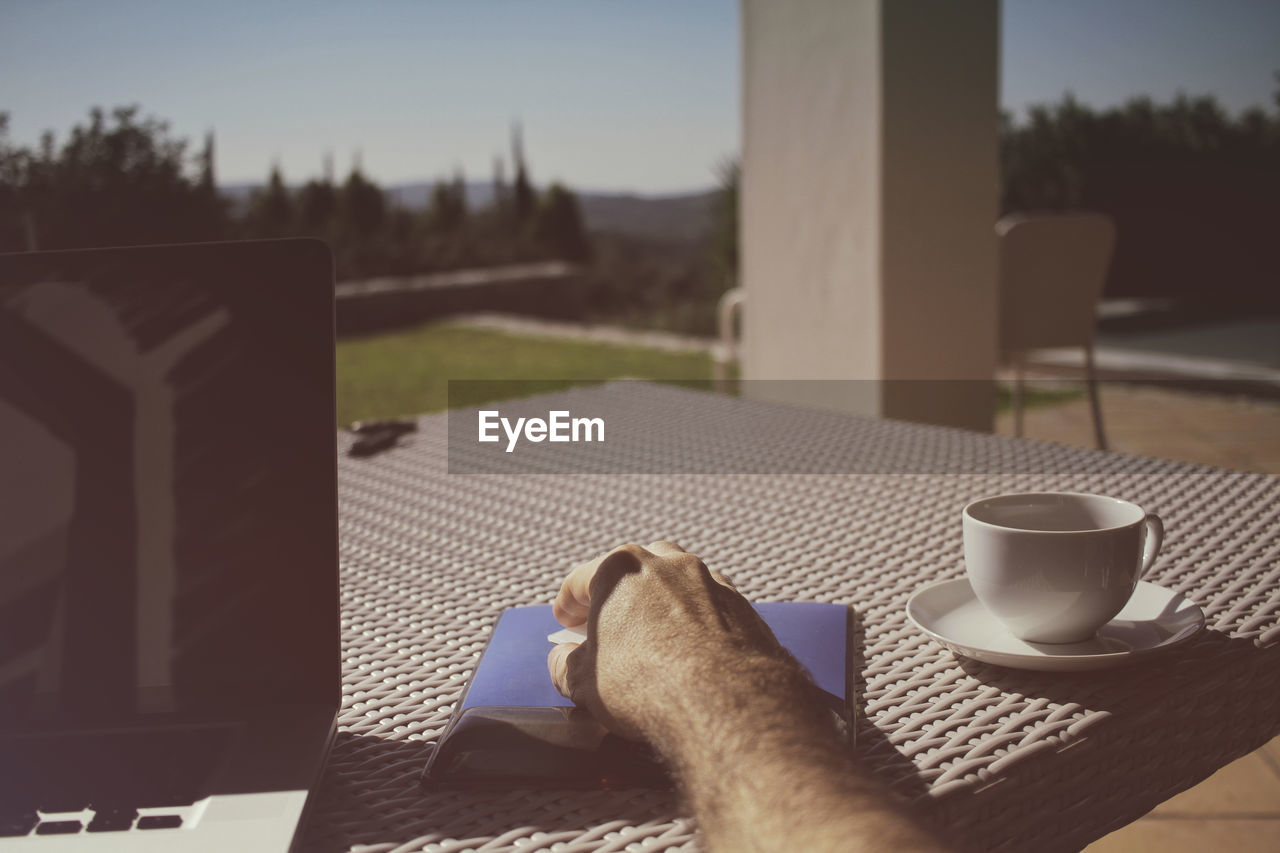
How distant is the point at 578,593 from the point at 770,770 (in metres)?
0.21

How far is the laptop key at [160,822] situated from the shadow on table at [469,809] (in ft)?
0.19

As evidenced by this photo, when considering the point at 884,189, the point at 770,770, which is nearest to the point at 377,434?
the point at 770,770

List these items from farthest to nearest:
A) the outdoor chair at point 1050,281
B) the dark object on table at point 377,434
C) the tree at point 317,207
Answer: the tree at point 317,207, the outdoor chair at point 1050,281, the dark object on table at point 377,434

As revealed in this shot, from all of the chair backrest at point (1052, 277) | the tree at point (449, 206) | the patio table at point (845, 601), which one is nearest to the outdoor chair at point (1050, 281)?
the chair backrest at point (1052, 277)

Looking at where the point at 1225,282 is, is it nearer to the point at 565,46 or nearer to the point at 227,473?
the point at 227,473

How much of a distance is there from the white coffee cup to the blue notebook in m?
0.10

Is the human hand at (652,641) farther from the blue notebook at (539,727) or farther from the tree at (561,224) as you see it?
the tree at (561,224)

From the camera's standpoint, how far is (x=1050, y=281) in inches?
133

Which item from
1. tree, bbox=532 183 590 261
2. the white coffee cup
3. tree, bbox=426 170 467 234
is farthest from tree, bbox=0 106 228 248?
tree, bbox=532 183 590 261

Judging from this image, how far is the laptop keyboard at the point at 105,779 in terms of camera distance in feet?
1.49

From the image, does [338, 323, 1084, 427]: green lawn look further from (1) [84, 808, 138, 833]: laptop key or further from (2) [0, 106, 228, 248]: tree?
(1) [84, 808, 138, 833]: laptop key

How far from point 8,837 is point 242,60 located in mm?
9976

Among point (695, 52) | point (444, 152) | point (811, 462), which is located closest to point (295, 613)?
point (811, 462)

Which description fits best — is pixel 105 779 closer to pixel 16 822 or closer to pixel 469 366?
pixel 16 822
